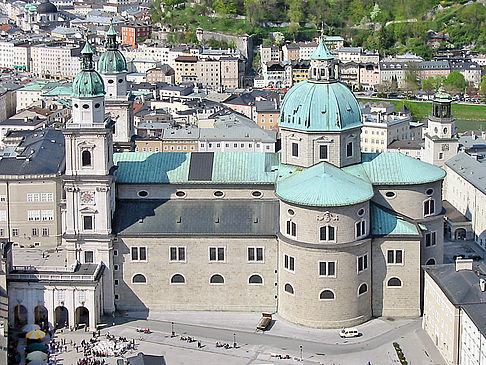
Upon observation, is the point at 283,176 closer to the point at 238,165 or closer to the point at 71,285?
the point at 238,165

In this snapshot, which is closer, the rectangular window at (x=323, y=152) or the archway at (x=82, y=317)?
the archway at (x=82, y=317)

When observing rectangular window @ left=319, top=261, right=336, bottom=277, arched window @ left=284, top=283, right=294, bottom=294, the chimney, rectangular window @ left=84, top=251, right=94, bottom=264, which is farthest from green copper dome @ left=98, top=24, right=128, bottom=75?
the chimney

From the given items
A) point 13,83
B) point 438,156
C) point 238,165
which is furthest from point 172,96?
point 238,165

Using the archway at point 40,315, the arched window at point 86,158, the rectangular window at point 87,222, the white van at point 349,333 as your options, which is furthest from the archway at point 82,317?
the white van at point 349,333

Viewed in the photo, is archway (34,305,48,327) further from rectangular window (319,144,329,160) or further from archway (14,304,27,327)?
rectangular window (319,144,329,160)

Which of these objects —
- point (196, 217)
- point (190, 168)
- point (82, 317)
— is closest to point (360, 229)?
point (196, 217)

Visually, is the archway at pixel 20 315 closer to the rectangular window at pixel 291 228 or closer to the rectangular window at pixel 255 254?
the rectangular window at pixel 255 254
